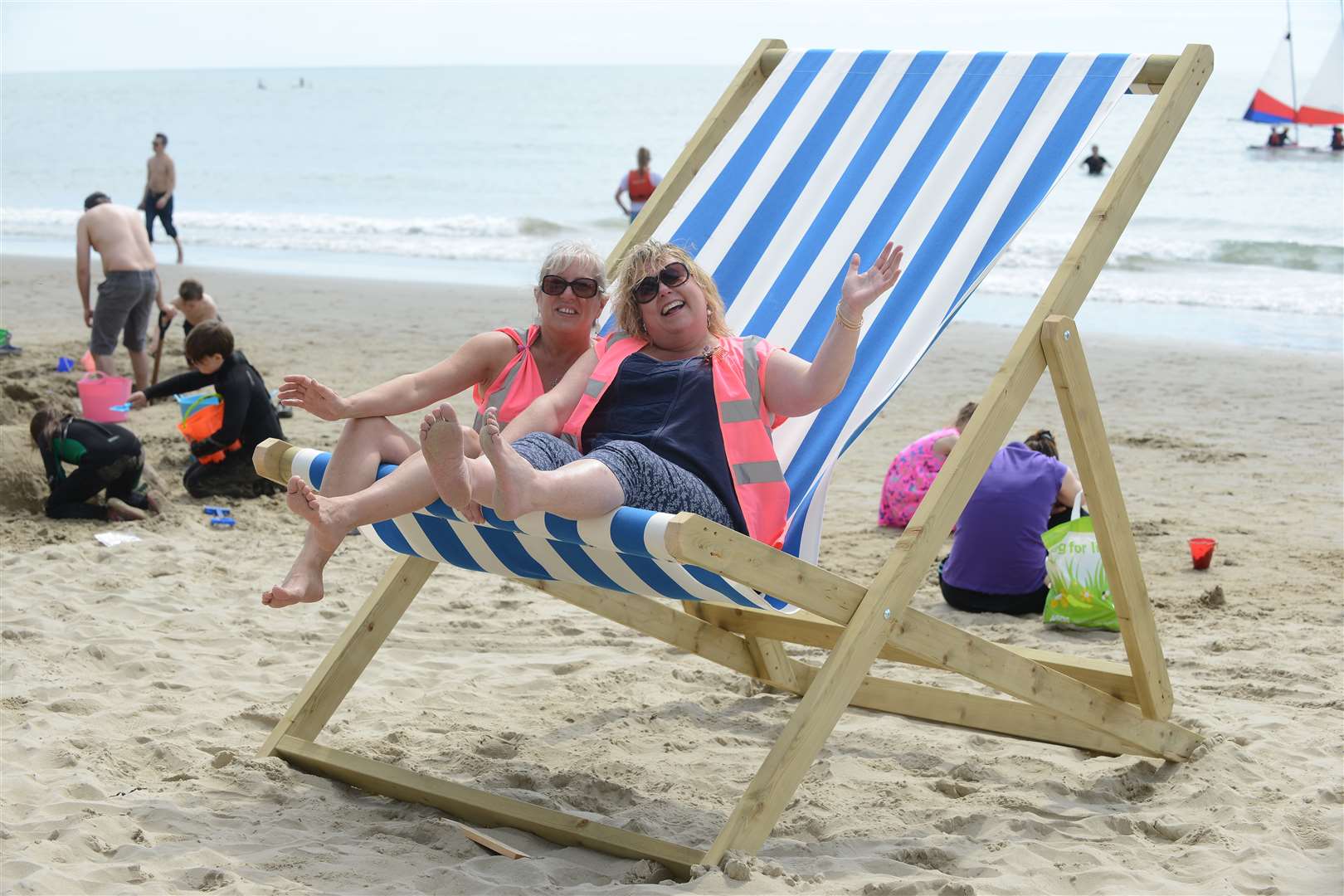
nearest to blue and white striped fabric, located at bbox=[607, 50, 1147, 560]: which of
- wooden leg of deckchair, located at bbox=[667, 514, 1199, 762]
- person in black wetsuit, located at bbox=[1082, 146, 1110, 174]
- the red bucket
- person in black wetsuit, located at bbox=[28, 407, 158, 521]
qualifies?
wooden leg of deckchair, located at bbox=[667, 514, 1199, 762]

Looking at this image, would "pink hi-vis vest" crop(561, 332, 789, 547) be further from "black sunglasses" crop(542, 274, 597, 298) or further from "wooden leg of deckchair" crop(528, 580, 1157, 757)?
"wooden leg of deckchair" crop(528, 580, 1157, 757)

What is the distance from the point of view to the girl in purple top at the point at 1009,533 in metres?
4.03

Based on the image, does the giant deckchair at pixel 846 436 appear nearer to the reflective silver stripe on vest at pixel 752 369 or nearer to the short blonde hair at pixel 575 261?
the reflective silver stripe on vest at pixel 752 369

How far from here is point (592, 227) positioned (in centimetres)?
2048

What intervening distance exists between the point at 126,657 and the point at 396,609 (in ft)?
3.50

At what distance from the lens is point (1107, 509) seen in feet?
9.39

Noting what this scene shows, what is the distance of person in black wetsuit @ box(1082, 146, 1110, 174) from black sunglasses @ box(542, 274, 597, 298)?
869 inches

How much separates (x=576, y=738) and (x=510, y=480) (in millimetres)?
1344

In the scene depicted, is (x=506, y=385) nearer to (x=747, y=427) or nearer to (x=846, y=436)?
(x=747, y=427)

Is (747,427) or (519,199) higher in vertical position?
(519,199)

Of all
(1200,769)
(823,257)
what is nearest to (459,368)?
(823,257)

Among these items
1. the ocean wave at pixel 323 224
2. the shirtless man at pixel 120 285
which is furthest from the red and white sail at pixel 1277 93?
the shirtless man at pixel 120 285

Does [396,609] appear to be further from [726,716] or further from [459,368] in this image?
[726,716]

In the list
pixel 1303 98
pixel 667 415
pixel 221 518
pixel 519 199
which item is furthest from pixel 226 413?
pixel 1303 98
